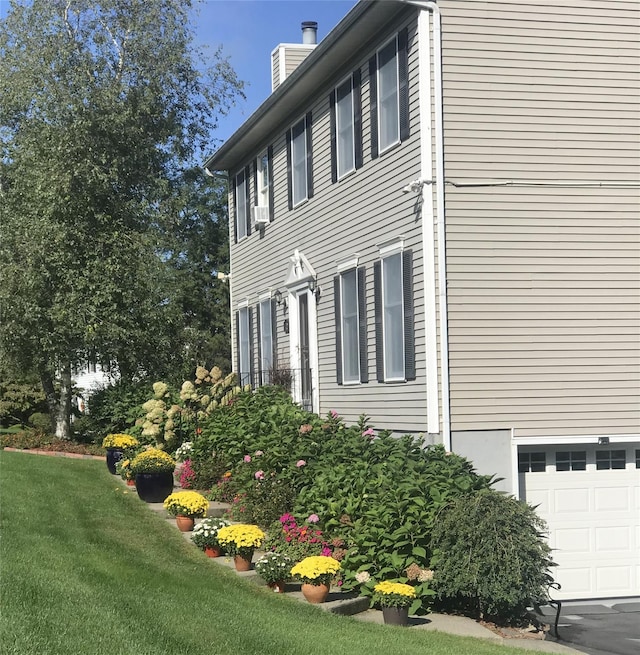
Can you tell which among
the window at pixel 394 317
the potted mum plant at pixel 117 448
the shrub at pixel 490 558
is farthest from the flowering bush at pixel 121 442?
the shrub at pixel 490 558

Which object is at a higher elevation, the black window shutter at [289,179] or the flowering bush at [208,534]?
the black window shutter at [289,179]

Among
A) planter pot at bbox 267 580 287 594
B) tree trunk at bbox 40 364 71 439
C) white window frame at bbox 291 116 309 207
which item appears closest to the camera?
planter pot at bbox 267 580 287 594

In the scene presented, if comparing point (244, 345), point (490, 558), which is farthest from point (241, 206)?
point (490, 558)

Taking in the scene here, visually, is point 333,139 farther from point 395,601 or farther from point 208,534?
point 395,601

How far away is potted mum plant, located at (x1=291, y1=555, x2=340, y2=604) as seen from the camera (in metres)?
8.38

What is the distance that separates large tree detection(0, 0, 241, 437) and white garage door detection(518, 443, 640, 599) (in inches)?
459

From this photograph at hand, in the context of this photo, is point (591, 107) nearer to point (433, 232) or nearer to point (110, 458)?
point (433, 232)

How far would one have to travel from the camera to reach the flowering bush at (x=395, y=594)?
817cm

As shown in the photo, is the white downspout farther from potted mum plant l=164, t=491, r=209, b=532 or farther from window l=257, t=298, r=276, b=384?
window l=257, t=298, r=276, b=384

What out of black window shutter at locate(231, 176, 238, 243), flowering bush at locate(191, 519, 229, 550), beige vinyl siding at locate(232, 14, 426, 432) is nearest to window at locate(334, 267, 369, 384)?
beige vinyl siding at locate(232, 14, 426, 432)

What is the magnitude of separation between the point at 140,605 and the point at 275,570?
2090 mm

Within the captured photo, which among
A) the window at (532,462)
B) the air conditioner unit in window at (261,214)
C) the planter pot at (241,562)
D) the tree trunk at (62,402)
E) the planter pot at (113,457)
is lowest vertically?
the planter pot at (241,562)

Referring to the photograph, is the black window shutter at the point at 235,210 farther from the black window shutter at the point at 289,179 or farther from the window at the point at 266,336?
the black window shutter at the point at 289,179

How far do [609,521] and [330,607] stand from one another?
5262 millimetres
